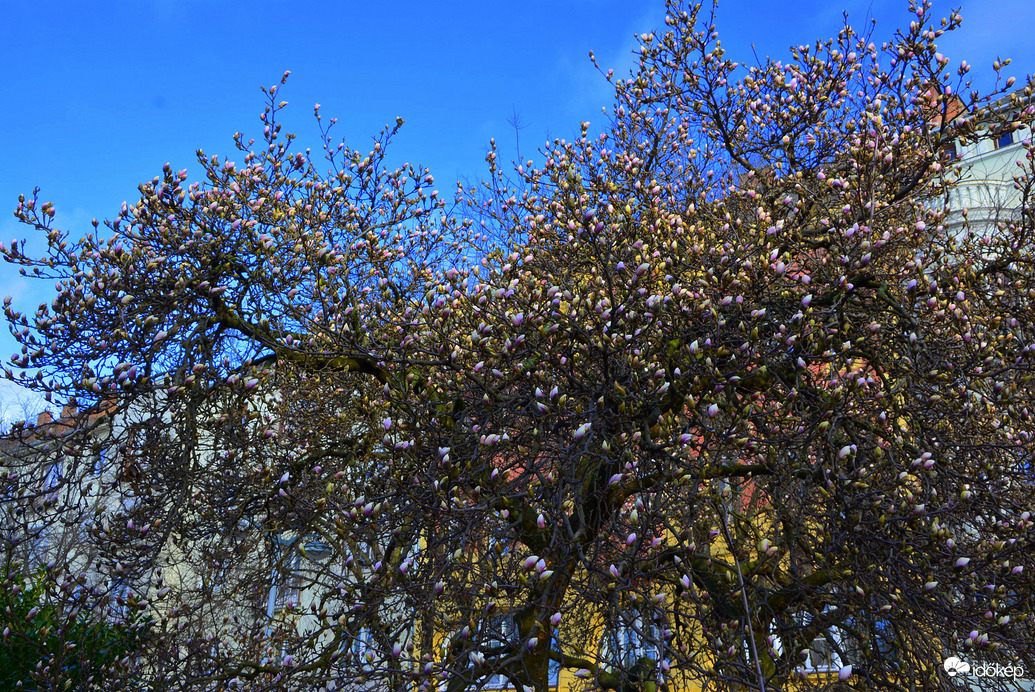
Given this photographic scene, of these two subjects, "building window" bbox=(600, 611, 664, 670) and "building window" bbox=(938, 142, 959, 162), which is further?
"building window" bbox=(938, 142, 959, 162)

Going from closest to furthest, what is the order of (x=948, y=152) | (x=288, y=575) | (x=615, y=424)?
(x=615, y=424)
(x=288, y=575)
(x=948, y=152)

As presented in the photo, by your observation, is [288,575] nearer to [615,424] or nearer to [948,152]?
[615,424]

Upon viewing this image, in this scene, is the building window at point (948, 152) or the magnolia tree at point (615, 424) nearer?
the magnolia tree at point (615, 424)

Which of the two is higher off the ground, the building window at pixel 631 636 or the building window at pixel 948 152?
the building window at pixel 948 152

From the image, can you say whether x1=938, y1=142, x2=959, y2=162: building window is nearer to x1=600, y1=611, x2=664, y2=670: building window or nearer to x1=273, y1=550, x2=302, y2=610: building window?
x1=600, y1=611, x2=664, y2=670: building window

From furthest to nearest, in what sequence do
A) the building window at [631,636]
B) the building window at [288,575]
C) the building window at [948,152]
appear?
the building window at [948,152], the building window at [288,575], the building window at [631,636]

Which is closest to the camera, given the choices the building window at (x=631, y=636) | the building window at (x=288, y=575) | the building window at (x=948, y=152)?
the building window at (x=631, y=636)

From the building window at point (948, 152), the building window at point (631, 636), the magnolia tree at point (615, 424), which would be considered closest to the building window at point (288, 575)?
the magnolia tree at point (615, 424)

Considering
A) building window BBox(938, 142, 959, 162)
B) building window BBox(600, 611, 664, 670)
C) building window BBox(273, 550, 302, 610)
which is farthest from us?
building window BBox(938, 142, 959, 162)

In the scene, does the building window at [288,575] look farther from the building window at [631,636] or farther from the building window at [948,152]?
the building window at [948,152]

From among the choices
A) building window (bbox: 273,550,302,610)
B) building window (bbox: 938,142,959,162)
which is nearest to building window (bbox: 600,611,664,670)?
building window (bbox: 273,550,302,610)

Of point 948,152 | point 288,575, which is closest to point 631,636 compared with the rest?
point 288,575

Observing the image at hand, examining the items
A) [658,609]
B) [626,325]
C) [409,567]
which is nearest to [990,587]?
[658,609]

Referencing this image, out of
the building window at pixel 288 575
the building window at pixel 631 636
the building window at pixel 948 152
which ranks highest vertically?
the building window at pixel 948 152
